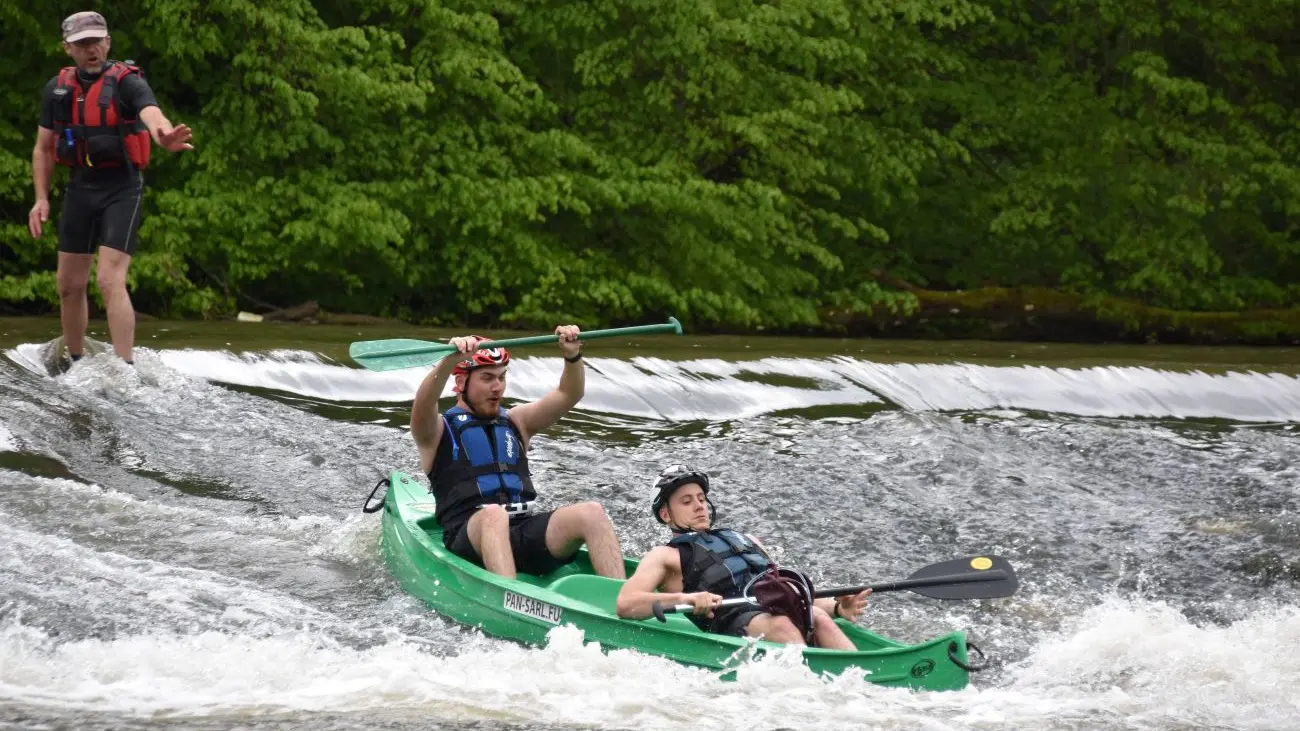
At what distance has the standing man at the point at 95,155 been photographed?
8172 mm

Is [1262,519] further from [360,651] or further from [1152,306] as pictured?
[1152,306]

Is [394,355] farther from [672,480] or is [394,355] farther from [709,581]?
[709,581]

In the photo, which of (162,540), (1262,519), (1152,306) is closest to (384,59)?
(162,540)

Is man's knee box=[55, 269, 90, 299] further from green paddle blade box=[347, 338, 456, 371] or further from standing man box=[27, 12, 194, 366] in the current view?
green paddle blade box=[347, 338, 456, 371]

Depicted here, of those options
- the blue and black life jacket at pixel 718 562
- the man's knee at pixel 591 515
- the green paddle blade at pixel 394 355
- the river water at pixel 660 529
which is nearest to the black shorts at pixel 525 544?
the man's knee at pixel 591 515

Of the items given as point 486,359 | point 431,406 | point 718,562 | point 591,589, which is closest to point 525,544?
point 591,589

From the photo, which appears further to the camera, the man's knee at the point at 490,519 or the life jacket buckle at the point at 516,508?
the life jacket buckle at the point at 516,508

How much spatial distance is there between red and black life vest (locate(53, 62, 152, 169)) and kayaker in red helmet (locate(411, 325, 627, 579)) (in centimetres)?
277

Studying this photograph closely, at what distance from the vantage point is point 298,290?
15.1 meters

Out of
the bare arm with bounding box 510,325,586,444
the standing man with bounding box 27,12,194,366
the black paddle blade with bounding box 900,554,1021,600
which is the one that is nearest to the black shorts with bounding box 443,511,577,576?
the bare arm with bounding box 510,325,586,444

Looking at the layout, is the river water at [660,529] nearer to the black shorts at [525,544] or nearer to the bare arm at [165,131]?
the black shorts at [525,544]

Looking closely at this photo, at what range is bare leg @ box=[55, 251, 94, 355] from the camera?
8.60 metres

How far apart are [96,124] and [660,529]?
3.46 metres

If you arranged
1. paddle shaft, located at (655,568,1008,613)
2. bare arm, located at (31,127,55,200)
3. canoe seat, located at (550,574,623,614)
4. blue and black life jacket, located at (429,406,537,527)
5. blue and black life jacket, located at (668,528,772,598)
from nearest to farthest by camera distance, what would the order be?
paddle shaft, located at (655,568,1008,613), blue and black life jacket, located at (668,528,772,598), canoe seat, located at (550,574,623,614), blue and black life jacket, located at (429,406,537,527), bare arm, located at (31,127,55,200)
